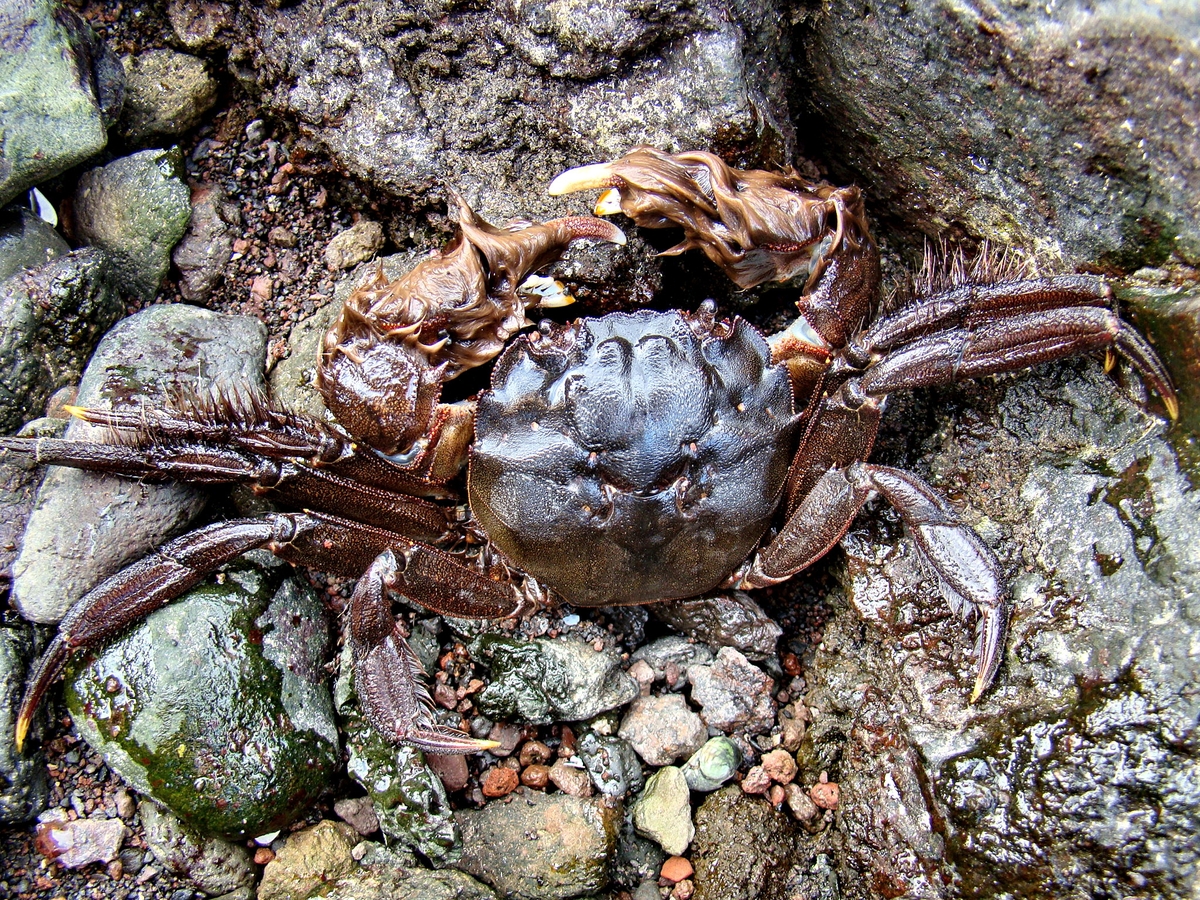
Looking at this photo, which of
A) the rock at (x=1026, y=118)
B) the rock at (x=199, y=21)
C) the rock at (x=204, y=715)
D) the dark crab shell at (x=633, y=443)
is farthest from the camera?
the rock at (x=199, y=21)

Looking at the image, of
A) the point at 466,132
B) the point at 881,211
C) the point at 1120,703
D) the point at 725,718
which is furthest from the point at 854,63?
the point at 725,718

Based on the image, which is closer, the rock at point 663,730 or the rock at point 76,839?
the rock at point 76,839

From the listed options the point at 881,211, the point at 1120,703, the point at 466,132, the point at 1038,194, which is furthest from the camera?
the point at 881,211

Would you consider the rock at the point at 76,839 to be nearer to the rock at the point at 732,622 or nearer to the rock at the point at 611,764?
the rock at the point at 611,764

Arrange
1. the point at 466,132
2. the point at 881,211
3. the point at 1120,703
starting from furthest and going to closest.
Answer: the point at 881,211 < the point at 466,132 < the point at 1120,703

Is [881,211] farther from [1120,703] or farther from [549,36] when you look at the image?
[1120,703]

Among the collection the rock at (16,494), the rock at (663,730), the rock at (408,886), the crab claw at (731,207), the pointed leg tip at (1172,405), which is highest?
the crab claw at (731,207)

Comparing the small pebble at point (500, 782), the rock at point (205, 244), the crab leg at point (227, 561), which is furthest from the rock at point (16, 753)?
the small pebble at point (500, 782)
